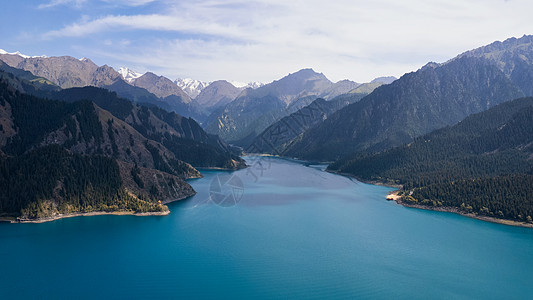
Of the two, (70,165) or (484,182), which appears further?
(484,182)

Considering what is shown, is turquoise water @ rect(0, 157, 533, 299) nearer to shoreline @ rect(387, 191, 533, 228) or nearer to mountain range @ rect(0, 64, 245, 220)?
shoreline @ rect(387, 191, 533, 228)

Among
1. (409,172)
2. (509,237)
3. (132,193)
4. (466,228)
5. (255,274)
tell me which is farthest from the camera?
(409,172)

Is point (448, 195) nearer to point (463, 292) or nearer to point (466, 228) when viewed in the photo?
point (466, 228)

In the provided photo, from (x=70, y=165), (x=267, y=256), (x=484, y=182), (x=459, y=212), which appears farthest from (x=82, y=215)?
(x=484, y=182)

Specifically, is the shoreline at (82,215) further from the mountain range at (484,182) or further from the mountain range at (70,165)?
the mountain range at (484,182)

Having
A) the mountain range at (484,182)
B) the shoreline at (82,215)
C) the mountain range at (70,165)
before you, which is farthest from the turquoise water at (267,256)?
the mountain range at (484,182)

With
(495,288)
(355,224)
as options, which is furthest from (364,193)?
(495,288)

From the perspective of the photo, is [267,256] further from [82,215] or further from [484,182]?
[484,182]

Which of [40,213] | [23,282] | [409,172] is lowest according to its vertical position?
[23,282]
